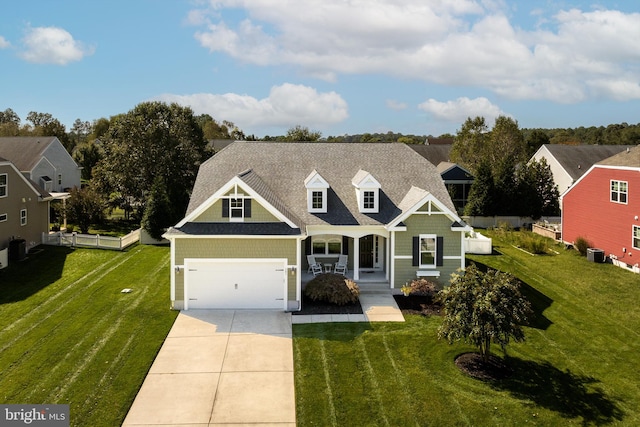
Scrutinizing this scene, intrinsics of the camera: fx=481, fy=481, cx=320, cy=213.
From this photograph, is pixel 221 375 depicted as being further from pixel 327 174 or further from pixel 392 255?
pixel 327 174

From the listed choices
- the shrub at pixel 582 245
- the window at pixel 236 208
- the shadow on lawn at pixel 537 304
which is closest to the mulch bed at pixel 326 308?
the window at pixel 236 208

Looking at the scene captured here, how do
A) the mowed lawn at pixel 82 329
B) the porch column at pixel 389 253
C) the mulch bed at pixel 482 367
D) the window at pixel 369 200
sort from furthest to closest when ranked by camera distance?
the window at pixel 369 200 → the porch column at pixel 389 253 → the mulch bed at pixel 482 367 → the mowed lawn at pixel 82 329

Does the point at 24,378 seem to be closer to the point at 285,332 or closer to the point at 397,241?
the point at 285,332

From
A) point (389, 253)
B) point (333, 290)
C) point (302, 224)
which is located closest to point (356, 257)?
point (389, 253)

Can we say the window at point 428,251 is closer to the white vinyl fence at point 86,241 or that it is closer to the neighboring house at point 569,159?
the white vinyl fence at point 86,241

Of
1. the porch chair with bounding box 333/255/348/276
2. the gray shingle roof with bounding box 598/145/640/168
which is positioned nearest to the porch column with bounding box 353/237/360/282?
the porch chair with bounding box 333/255/348/276

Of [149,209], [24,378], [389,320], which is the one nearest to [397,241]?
[389,320]
